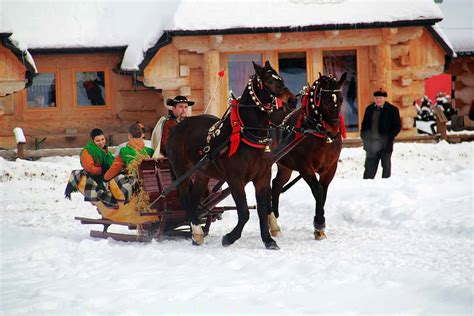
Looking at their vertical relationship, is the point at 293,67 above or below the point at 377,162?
above

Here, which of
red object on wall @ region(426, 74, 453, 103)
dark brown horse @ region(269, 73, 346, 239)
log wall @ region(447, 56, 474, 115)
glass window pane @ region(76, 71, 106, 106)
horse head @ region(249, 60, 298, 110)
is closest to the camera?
horse head @ region(249, 60, 298, 110)

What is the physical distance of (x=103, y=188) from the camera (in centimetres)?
1044

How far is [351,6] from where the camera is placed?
19.4 metres

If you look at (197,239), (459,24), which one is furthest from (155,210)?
(459,24)

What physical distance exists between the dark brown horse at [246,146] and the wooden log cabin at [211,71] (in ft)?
28.7

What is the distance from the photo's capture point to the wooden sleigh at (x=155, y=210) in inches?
397

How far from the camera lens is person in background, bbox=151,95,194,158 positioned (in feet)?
35.2

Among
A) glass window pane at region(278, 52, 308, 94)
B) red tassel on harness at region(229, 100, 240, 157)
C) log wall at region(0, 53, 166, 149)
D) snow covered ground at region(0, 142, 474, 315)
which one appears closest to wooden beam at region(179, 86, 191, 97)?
glass window pane at region(278, 52, 308, 94)

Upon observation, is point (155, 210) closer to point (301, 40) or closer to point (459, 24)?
point (301, 40)

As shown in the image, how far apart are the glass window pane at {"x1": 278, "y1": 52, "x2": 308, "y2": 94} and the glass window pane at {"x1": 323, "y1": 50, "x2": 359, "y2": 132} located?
1.88 ft

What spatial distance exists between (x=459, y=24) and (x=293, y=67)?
771cm

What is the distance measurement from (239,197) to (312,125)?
1.27m

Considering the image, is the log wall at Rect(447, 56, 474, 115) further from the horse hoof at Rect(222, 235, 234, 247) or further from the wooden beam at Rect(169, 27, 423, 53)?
the horse hoof at Rect(222, 235, 234, 247)

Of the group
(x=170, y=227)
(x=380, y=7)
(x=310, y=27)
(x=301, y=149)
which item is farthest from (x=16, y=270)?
(x=380, y=7)
